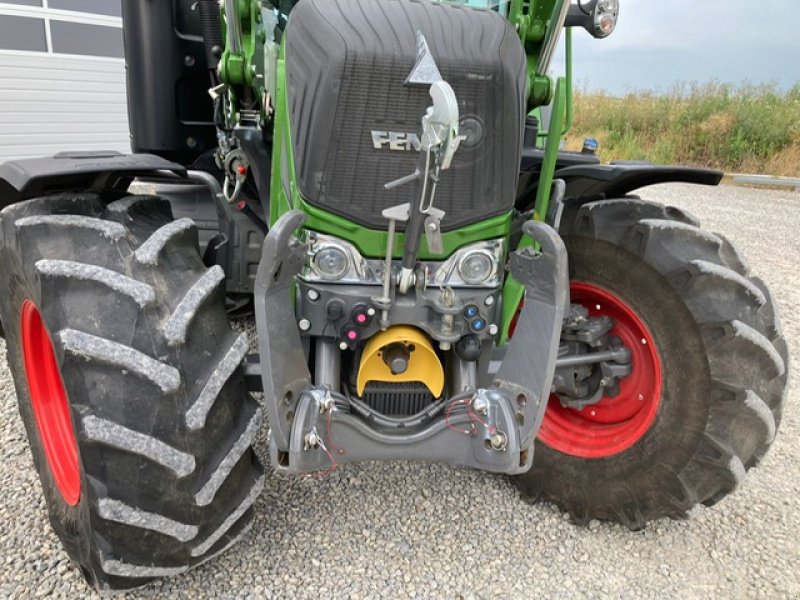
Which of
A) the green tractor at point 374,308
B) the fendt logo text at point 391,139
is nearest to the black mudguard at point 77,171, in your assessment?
the green tractor at point 374,308

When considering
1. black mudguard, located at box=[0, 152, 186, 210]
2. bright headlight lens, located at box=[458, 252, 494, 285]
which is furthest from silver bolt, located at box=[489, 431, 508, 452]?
black mudguard, located at box=[0, 152, 186, 210]

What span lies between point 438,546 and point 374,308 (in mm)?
964

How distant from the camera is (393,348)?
1.99 m

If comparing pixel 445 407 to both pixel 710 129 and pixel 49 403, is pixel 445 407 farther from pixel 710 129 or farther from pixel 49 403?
pixel 710 129

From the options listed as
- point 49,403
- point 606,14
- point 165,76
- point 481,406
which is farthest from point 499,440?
point 165,76

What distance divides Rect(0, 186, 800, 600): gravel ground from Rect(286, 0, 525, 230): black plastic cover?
1147 mm

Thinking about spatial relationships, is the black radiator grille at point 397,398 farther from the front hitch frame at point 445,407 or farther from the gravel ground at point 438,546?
the gravel ground at point 438,546

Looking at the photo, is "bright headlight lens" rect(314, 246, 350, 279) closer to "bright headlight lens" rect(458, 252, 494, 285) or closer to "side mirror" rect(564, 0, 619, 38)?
"bright headlight lens" rect(458, 252, 494, 285)

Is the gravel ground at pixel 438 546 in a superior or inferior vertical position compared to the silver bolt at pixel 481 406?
inferior

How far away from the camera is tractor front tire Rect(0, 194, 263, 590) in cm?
165

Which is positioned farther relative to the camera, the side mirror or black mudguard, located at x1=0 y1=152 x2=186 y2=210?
the side mirror

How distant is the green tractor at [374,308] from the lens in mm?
1702

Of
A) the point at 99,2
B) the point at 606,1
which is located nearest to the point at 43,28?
the point at 99,2

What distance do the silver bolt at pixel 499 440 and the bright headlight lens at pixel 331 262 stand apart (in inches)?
25.1
